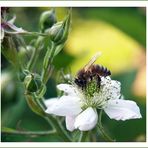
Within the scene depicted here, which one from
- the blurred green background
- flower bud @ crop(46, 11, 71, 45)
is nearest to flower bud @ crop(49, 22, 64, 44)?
flower bud @ crop(46, 11, 71, 45)

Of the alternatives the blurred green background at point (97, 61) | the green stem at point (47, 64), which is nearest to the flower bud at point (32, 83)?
the green stem at point (47, 64)

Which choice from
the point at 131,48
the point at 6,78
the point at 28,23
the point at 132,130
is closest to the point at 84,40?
the point at 131,48

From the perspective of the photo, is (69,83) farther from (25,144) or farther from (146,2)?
(146,2)

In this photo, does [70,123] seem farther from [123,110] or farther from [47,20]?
[47,20]

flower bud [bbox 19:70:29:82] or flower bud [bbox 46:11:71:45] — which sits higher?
flower bud [bbox 46:11:71:45]

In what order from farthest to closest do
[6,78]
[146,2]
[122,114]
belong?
1. [6,78]
2. [146,2]
3. [122,114]

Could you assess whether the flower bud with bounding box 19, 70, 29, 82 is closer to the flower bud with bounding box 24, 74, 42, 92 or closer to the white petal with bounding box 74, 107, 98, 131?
the flower bud with bounding box 24, 74, 42, 92
